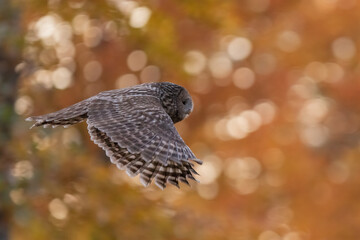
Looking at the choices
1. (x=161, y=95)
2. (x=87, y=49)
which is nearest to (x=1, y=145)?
→ (x=161, y=95)

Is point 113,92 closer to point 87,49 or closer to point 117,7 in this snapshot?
point 117,7

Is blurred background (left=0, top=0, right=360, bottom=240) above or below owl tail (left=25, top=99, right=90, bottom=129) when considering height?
above

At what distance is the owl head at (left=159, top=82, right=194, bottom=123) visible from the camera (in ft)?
13.9

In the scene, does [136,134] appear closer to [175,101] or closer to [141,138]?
[141,138]

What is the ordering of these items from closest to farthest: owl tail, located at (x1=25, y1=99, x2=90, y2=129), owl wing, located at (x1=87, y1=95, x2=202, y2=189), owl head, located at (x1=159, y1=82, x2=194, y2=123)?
owl wing, located at (x1=87, y1=95, x2=202, y2=189), owl tail, located at (x1=25, y1=99, x2=90, y2=129), owl head, located at (x1=159, y1=82, x2=194, y2=123)

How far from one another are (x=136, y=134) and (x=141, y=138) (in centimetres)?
3

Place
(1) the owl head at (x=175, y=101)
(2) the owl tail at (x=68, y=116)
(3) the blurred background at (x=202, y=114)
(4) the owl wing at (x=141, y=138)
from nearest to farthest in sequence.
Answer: (4) the owl wing at (x=141, y=138), (2) the owl tail at (x=68, y=116), (1) the owl head at (x=175, y=101), (3) the blurred background at (x=202, y=114)

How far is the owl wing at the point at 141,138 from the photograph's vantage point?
3.49 metres

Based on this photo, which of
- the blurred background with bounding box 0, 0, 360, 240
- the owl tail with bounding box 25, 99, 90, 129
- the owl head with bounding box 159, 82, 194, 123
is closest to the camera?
the owl tail with bounding box 25, 99, 90, 129

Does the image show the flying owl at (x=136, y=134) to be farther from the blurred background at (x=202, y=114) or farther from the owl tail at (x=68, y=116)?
the blurred background at (x=202, y=114)

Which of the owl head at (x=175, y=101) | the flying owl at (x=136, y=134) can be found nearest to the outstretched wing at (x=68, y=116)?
the flying owl at (x=136, y=134)

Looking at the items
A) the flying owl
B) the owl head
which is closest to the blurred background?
the owl head

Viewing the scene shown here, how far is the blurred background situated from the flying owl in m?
1.25

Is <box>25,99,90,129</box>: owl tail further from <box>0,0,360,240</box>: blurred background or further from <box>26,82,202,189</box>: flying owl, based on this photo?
<box>0,0,360,240</box>: blurred background
